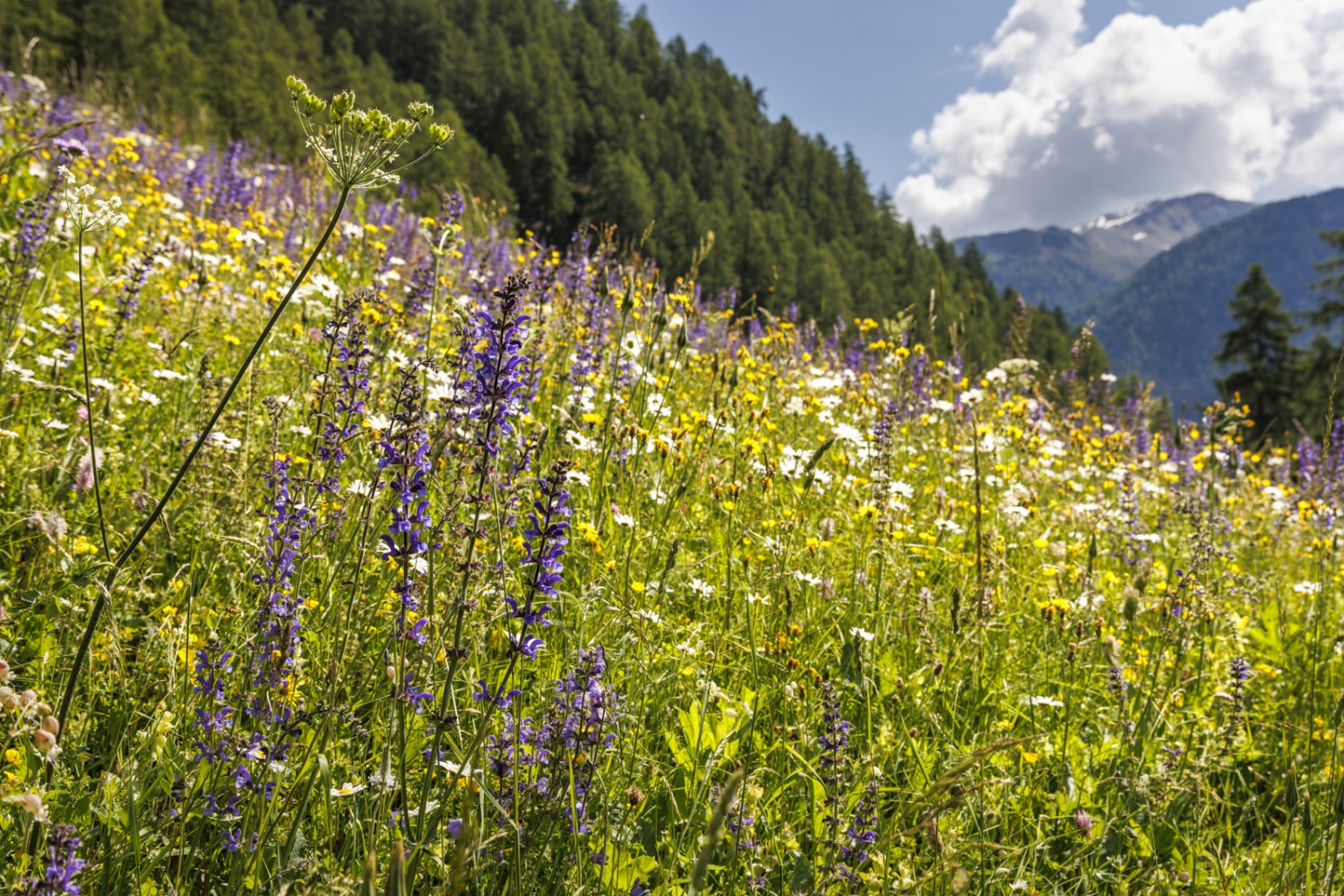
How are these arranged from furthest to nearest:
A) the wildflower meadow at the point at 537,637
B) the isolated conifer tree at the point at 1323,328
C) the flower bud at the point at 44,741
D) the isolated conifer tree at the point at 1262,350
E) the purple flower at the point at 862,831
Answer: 1. the isolated conifer tree at the point at 1262,350
2. the isolated conifer tree at the point at 1323,328
3. the purple flower at the point at 862,831
4. the wildflower meadow at the point at 537,637
5. the flower bud at the point at 44,741

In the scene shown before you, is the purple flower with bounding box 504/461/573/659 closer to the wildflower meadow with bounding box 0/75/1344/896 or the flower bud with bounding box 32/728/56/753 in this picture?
the wildflower meadow with bounding box 0/75/1344/896

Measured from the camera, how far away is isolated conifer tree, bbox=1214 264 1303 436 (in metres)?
36.1

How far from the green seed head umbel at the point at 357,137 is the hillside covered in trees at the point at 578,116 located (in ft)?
101

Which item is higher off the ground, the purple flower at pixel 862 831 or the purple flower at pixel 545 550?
the purple flower at pixel 545 550

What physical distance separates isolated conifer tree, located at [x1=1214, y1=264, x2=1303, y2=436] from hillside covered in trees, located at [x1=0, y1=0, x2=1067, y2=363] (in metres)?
9.95

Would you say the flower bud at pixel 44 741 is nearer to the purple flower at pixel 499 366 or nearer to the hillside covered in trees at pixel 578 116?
the purple flower at pixel 499 366

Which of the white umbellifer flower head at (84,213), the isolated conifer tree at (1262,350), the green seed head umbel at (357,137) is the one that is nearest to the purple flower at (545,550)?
the green seed head umbel at (357,137)

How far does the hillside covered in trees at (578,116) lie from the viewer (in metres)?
33.0

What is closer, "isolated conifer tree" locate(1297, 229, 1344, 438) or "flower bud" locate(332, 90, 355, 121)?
"flower bud" locate(332, 90, 355, 121)

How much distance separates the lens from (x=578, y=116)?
7000 cm

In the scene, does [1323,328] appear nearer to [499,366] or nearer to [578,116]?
[499,366]

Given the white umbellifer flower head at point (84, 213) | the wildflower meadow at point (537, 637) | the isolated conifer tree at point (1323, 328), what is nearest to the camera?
the white umbellifer flower head at point (84, 213)

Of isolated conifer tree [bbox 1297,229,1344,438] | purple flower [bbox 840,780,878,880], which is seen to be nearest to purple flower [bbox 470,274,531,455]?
purple flower [bbox 840,780,878,880]

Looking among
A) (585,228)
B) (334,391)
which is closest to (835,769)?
(334,391)
